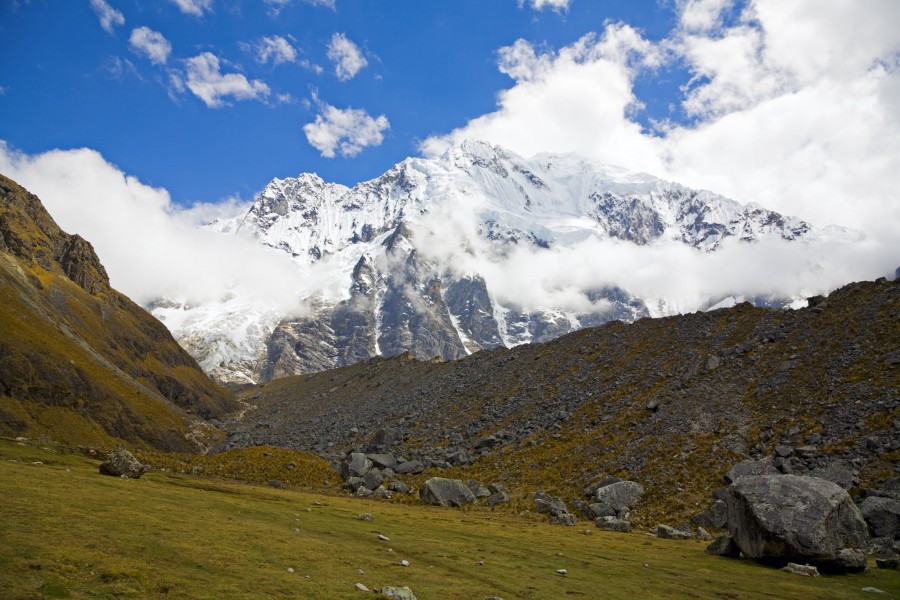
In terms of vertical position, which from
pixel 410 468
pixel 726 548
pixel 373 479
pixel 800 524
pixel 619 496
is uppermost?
pixel 800 524

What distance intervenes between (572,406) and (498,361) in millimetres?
43003

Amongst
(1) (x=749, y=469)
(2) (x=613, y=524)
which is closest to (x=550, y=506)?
(2) (x=613, y=524)

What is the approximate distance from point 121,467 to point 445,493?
31.0 m

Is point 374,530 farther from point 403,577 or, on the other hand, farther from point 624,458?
point 624,458

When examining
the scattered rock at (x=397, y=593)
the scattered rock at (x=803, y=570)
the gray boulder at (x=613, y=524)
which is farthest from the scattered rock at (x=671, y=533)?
the scattered rock at (x=397, y=593)

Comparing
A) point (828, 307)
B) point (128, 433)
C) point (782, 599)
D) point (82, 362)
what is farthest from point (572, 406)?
point (82, 362)

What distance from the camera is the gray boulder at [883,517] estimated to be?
38812 mm

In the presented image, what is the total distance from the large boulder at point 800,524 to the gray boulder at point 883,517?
22.9 ft

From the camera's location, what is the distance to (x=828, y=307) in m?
82.8

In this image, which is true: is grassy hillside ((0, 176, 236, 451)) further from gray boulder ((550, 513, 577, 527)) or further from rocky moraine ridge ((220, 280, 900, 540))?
gray boulder ((550, 513, 577, 527))

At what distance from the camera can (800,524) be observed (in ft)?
106

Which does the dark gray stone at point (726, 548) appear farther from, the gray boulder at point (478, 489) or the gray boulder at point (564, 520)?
the gray boulder at point (478, 489)

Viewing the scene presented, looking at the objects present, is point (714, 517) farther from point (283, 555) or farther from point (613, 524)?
point (283, 555)

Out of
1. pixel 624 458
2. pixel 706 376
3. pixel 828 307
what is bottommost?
pixel 624 458
